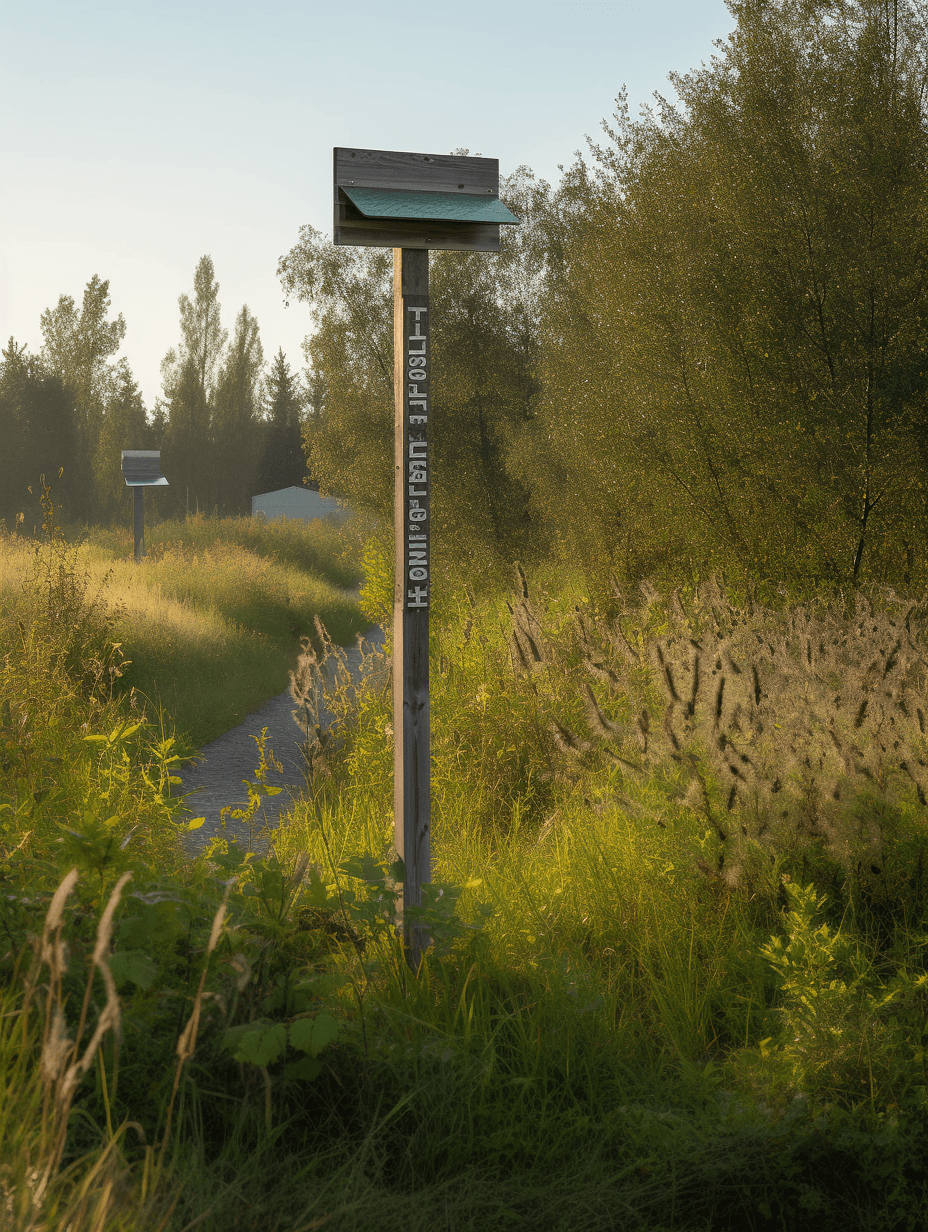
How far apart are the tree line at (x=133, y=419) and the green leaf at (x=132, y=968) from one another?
36.5 m

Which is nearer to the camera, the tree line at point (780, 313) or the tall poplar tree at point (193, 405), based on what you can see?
the tree line at point (780, 313)

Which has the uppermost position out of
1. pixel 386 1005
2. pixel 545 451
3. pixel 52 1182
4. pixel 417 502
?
pixel 545 451

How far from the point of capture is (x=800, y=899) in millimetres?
3283

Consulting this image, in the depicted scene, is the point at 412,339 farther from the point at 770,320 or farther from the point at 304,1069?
the point at 770,320

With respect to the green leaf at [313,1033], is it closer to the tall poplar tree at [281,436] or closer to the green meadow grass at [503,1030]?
the green meadow grass at [503,1030]

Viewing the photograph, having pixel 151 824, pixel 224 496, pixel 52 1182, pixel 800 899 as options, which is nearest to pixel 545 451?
pixel 151 824

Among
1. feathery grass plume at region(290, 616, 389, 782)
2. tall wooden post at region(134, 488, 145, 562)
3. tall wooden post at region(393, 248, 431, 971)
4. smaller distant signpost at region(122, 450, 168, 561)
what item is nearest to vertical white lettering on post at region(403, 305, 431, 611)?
tall wooden post at region(393, 248, 431, 971)

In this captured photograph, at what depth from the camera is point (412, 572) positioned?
3832mm

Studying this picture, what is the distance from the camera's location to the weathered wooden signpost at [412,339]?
3.74m

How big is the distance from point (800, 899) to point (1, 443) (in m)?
42.3

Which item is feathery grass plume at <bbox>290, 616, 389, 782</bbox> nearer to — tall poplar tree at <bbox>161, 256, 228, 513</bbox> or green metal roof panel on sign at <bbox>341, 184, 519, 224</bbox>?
green metal roof panel on sign at <bbox>341, 184, 519, 224</bbox>

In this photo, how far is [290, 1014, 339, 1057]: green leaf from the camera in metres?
2.57

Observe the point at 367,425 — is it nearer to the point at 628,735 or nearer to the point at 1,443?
the point at 628,735

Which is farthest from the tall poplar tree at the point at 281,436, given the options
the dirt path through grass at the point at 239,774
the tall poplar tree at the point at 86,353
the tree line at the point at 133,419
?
the dirt path through grass at the point at 239,774
